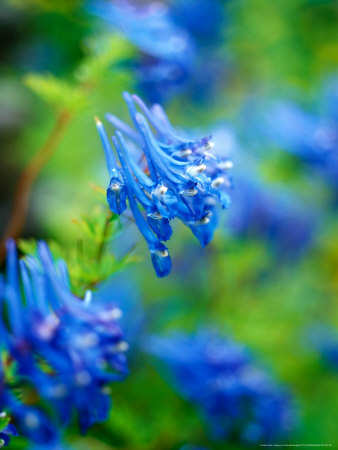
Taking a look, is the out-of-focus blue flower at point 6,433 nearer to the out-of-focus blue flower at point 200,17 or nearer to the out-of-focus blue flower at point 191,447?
the out-of-focus blue flower at point 191,447

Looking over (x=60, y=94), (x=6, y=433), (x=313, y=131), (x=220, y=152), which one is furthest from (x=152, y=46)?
(x=6, y=433)

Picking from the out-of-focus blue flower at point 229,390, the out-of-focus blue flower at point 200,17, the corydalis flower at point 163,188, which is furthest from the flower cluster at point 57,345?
the out-of-focus blue flower at point 200,17

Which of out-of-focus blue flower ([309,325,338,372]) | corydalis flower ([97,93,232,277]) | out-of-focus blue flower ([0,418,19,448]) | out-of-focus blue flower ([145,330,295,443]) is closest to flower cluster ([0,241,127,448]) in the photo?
out-of-focus blue flower ([0,418,19,448])

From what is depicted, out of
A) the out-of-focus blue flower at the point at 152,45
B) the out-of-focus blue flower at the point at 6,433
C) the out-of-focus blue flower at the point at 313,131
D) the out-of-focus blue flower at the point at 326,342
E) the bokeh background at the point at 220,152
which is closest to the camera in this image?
the out-of-focus blue flower at the point at 6,433

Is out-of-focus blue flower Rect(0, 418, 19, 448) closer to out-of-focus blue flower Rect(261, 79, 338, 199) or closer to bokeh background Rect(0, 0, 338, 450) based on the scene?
bokeh background Rect(0, 0, 338, 450)

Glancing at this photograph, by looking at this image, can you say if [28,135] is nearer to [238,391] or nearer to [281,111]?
[281,111]

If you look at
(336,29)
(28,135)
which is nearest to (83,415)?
(28,135)

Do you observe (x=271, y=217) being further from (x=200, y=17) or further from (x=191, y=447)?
(x=200, y=17)
